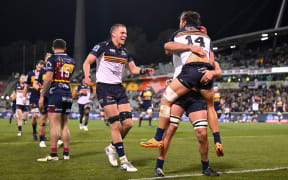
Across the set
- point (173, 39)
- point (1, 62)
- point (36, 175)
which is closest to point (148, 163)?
point (36, 175)

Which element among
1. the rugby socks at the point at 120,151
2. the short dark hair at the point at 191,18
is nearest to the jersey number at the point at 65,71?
the rugby socks at the point at 120,151

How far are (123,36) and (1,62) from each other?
8600 cm

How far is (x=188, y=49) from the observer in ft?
15.9

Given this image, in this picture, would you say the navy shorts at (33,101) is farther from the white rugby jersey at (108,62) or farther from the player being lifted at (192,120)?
the player being lifted at (192,120)

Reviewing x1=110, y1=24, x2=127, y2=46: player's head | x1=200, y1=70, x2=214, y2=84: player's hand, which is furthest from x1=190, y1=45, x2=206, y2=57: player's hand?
x1=110, y1=24, x2=127, y2=46: player's head

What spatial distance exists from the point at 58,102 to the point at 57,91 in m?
0.24

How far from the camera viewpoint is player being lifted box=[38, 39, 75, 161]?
692cm

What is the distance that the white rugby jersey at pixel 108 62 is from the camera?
20.2ft

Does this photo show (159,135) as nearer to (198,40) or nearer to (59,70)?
(198,40)

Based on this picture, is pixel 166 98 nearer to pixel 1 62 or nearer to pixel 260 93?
pixel 260 93

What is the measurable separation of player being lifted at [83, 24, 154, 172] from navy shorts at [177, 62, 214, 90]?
1.38m

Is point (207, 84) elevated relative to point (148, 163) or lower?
elevated

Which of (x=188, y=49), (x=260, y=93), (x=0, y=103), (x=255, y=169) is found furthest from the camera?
(x=0, y=103)

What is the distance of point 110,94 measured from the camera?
20.0 ft
